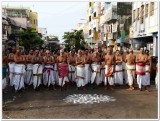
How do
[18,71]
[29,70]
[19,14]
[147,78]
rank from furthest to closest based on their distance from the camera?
[19,14], [29,70], [147,78], [18,71]

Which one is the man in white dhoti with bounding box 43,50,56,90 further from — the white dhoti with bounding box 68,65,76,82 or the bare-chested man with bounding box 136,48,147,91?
the bare-chested man with bounding box 136,48,147,91

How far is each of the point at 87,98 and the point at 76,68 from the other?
2943 millimetres

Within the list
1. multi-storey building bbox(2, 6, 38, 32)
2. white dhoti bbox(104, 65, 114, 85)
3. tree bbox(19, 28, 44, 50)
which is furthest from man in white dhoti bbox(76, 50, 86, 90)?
multi-storey building bbox(2, 6, 38, 32)

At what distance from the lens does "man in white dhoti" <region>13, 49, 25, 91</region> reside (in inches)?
541

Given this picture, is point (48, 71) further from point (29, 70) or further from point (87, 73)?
point (87, 73)

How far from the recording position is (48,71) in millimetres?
14625

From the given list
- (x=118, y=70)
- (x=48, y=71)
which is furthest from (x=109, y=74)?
(x=48, y=71)

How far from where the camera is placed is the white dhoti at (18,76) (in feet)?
45.3

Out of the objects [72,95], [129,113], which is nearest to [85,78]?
[72,95]

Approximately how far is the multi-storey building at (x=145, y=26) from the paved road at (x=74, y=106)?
12.7 m

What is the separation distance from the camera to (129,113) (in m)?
9.70

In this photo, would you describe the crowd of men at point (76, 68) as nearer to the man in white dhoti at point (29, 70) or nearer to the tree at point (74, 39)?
the man in white dhoti at point (29, 70)

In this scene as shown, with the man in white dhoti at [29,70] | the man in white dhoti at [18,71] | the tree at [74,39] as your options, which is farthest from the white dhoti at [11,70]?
the tree at [74,39]

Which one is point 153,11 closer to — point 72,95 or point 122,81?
point 122,81
